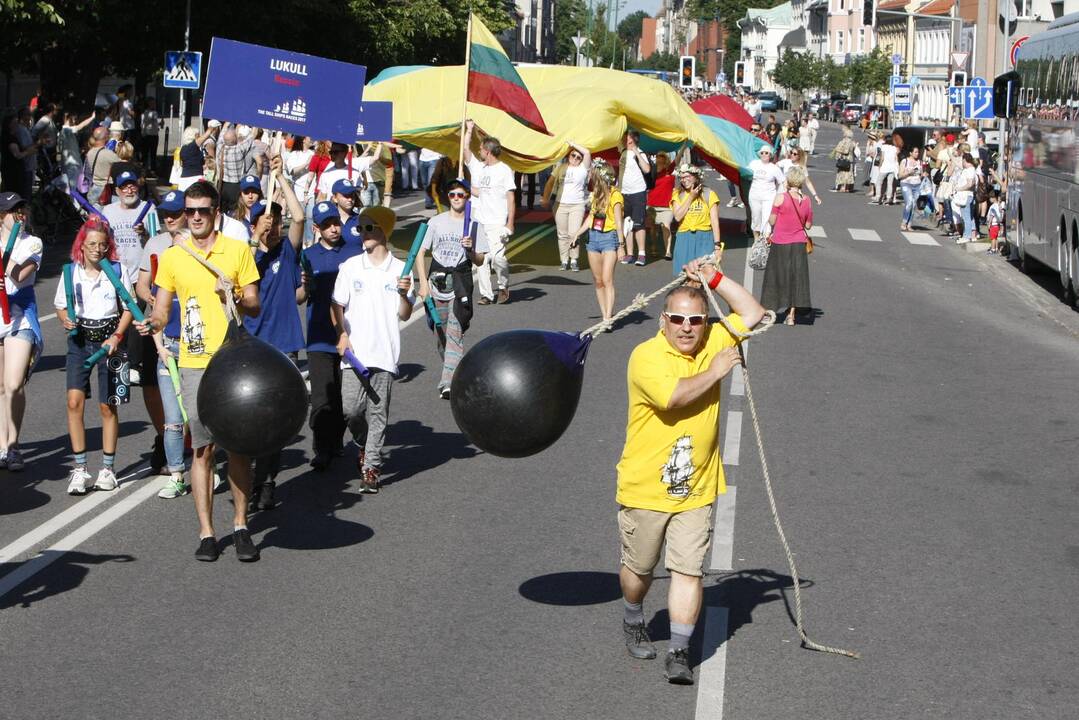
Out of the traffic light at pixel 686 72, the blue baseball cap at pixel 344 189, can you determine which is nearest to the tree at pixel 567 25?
the traffic light at pixel 686 72

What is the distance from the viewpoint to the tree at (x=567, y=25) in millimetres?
165125

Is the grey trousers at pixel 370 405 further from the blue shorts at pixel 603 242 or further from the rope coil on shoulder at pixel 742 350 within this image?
the blue shorts at pixel 603 242

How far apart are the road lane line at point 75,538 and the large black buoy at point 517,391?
2.75 meters

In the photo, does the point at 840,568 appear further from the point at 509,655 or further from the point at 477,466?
the point at 477,466

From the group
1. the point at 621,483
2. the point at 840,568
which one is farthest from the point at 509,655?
the point at 840,568

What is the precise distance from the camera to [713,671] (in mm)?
6480

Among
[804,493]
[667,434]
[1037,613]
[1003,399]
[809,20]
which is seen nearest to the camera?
[667,434]

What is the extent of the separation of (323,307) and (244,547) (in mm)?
2270

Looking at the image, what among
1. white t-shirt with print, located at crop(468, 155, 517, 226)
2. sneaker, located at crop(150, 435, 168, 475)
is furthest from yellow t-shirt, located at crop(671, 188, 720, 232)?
sneaker, located at crop(150, 435, 168, 475)

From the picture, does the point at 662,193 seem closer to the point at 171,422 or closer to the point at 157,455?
the point at 157,455

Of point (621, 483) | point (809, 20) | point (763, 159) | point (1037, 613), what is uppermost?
point (809, 20)

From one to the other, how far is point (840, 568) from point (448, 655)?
244cm

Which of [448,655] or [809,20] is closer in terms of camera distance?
[448,655]

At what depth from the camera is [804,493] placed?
9.72 meters
